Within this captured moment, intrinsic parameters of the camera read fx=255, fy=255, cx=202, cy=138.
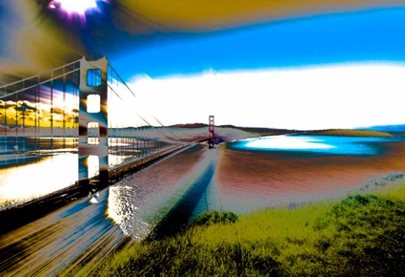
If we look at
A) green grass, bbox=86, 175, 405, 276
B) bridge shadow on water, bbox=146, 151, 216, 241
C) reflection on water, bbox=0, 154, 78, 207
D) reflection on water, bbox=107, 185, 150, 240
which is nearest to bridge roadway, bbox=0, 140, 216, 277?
reflection on water, bbox=107, 185, 150, 240

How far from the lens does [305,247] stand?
475cm

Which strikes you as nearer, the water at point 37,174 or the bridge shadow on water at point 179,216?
the bridge shadow on water at point 179,216

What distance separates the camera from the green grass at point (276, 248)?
3965mm

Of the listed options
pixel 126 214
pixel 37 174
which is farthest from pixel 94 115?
pixel 37 174

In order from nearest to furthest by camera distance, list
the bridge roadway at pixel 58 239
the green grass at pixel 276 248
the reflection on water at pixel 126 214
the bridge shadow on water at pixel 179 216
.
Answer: the green grass at pixel 276 248
the bridge roadway at pixel 58 239
the bridge shadow on water at pixel 179 216
the reflection on water at pixel 126 214

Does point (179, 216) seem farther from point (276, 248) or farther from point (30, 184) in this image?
point (30, 184)

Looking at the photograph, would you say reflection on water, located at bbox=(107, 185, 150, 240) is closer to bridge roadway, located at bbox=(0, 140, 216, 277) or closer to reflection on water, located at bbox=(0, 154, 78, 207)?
bridge roadway, located at bbox=(0, 140, 216, 277)

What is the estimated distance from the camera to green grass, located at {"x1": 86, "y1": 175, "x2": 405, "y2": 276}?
13.0ft

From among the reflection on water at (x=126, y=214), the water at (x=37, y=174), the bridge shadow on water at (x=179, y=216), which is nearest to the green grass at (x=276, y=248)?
the bridge shadow on water at (x=179, y=216)

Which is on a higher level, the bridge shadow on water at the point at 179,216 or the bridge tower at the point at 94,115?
the bridge tower at the point at 94,115

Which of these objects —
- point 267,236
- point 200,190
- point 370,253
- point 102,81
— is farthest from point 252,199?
point 102,81

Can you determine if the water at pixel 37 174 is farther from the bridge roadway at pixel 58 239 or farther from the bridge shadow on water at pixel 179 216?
the bridge shadow on water at pixel 179 216

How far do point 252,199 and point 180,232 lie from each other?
209 inches

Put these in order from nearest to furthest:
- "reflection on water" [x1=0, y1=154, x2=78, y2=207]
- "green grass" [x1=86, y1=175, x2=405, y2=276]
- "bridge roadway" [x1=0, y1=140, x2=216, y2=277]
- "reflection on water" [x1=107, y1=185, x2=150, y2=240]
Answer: "green grass" [x1=86, y1=175, x2=405, y2=276] < "bridge roadway" [x1=0, y1=140, x2=216, y2=277] < "reflection on water" [x1=107, y1=185, x2=150, y2=240] < "reflection on water" [x1=0, y1=154, x2=78, y2=207]
